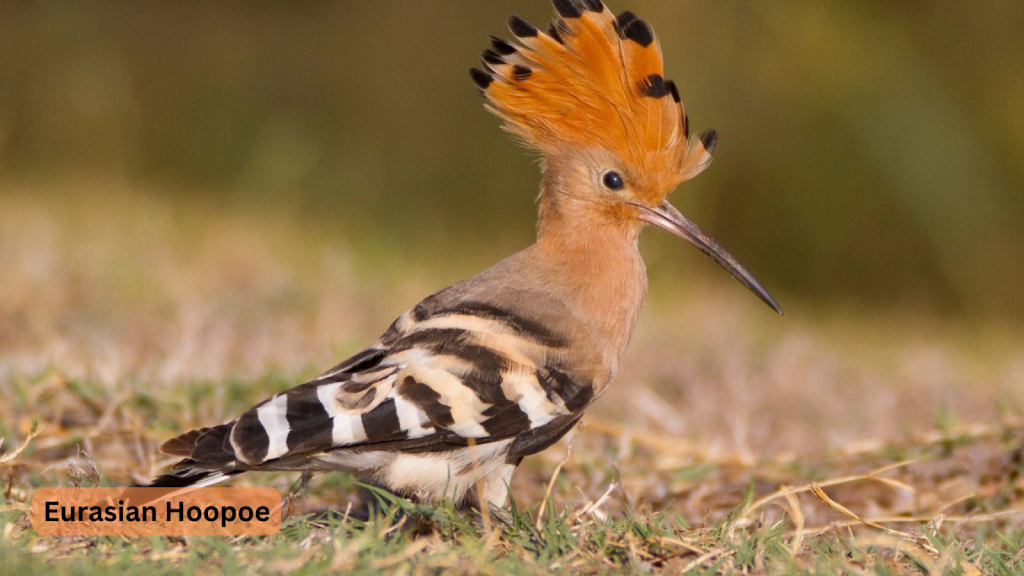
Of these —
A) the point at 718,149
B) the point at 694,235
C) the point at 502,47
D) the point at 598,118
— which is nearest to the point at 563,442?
the point at 694,235

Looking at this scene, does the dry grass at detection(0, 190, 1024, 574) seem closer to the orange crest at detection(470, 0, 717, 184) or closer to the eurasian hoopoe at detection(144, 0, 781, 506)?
the eurasian hoopoe at detection(144, 0, 781, 506)

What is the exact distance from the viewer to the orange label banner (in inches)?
68.9

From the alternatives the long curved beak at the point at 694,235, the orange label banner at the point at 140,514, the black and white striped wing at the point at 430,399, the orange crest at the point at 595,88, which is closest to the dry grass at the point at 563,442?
the orange label banner at the point at 140,514

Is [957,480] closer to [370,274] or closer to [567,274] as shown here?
[567,274]

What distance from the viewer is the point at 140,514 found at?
1.85 metres

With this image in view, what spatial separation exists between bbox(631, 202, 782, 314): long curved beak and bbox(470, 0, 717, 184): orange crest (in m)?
0.08

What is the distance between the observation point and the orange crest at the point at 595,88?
2.41 m

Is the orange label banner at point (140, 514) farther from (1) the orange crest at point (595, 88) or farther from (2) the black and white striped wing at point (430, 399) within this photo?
(1) the orange crest at point (595, 88)

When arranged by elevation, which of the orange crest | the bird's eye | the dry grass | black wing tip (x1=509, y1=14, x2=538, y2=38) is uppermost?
black wing tip (x1=509, y1=14, x2=538, y2=38)

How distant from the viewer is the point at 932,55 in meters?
6.54

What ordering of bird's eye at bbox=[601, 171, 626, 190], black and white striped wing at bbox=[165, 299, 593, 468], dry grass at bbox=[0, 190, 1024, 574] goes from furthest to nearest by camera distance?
bird's eye at bbox=[601, 171, 626, 190], black and white striped wing at bbox=[165, 299, 593, 468], dry grass at bbox=[0, 190, 1024, 574]

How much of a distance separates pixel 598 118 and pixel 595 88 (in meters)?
0.07

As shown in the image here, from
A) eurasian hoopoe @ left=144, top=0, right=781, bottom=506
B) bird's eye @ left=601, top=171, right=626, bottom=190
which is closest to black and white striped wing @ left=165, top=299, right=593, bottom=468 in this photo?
eurasian hoopoe @ left=144, top=0, right=781, bottom=506

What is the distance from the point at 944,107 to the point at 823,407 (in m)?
3.37
